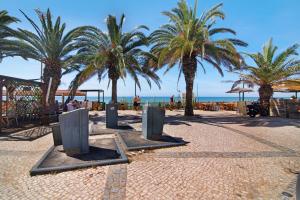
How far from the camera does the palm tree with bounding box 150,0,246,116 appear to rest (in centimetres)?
1625

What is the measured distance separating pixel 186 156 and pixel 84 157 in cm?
275

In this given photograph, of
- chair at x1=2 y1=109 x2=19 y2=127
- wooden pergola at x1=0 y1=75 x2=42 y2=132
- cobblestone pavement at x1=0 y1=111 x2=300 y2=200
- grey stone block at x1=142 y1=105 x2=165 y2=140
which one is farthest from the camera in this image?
wooden pergola at x1=0 y1=75 x2=42 y2=132

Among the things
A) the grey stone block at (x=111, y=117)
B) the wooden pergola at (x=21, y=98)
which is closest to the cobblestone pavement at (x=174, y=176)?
the grey stone block at (x=111, y=117)

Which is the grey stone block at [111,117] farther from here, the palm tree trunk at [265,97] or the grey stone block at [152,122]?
the palm tree trunk at [265,97]

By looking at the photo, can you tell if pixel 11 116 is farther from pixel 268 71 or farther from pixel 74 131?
pixel 268 71

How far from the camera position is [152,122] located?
9.63 m

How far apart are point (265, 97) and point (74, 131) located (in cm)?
1688

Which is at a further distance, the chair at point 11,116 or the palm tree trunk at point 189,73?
the palm tree trunk at point 189,73

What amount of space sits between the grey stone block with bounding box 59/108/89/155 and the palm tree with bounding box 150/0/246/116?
9750mm

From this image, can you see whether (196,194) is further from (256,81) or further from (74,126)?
(256,81)

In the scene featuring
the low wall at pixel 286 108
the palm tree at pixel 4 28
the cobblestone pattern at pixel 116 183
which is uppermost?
the palm tree at pixel 4 28

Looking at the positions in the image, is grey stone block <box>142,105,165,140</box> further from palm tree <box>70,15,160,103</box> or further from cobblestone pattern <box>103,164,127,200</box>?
palm tree <box>70,15,160,103</box>

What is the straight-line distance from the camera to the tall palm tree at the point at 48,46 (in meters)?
16.9

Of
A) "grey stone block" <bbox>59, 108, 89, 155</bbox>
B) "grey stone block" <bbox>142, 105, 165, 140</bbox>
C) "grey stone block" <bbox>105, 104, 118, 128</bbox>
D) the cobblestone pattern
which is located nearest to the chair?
"grey stone block" <bbox>105, 104, 118, 128</bbox>
